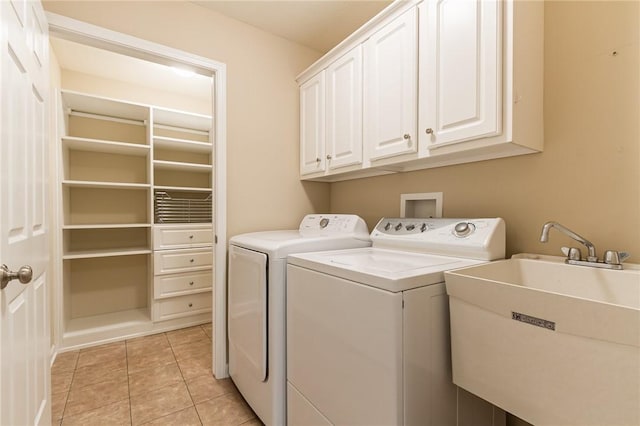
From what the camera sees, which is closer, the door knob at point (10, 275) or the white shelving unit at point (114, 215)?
the door knob at point (10, 275)

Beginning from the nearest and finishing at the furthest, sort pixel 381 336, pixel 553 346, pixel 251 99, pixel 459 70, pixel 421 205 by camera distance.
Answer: pixel 553 346
pixel 381 336
pixel 459 70
pixel 421 205
pixel 251 99

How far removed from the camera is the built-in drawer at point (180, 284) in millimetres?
2695

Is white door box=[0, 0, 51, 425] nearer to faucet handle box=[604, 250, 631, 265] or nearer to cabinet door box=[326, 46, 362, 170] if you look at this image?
cabinet door box=[326, 46, 362, 170]

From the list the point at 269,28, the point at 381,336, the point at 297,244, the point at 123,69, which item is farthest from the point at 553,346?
the point at 123,69

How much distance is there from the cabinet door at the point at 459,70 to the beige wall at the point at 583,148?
1.15 feet

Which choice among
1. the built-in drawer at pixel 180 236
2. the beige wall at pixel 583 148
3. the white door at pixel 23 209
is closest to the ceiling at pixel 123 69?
the white door at pixel 23 209

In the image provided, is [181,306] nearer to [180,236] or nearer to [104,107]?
[180,236]

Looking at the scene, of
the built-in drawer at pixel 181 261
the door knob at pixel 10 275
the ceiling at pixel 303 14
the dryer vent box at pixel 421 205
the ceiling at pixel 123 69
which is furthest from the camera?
the built-in drawer at pixel 181 261

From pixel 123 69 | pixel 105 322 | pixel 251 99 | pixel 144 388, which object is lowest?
pixel 144 388

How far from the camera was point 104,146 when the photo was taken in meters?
2.64

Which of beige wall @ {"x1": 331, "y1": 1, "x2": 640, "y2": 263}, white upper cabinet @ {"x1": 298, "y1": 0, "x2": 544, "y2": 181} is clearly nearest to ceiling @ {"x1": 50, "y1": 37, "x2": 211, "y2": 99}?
white upper cabinet @ {"x1": 298, "y1": 0, "x2": 544, "y2": 181}

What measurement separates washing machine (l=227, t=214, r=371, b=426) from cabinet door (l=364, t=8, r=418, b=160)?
1.81 feet

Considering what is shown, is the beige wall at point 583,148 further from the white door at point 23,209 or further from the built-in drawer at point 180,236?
the built-in drawer at point 180,236

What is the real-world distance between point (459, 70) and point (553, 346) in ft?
3.59
